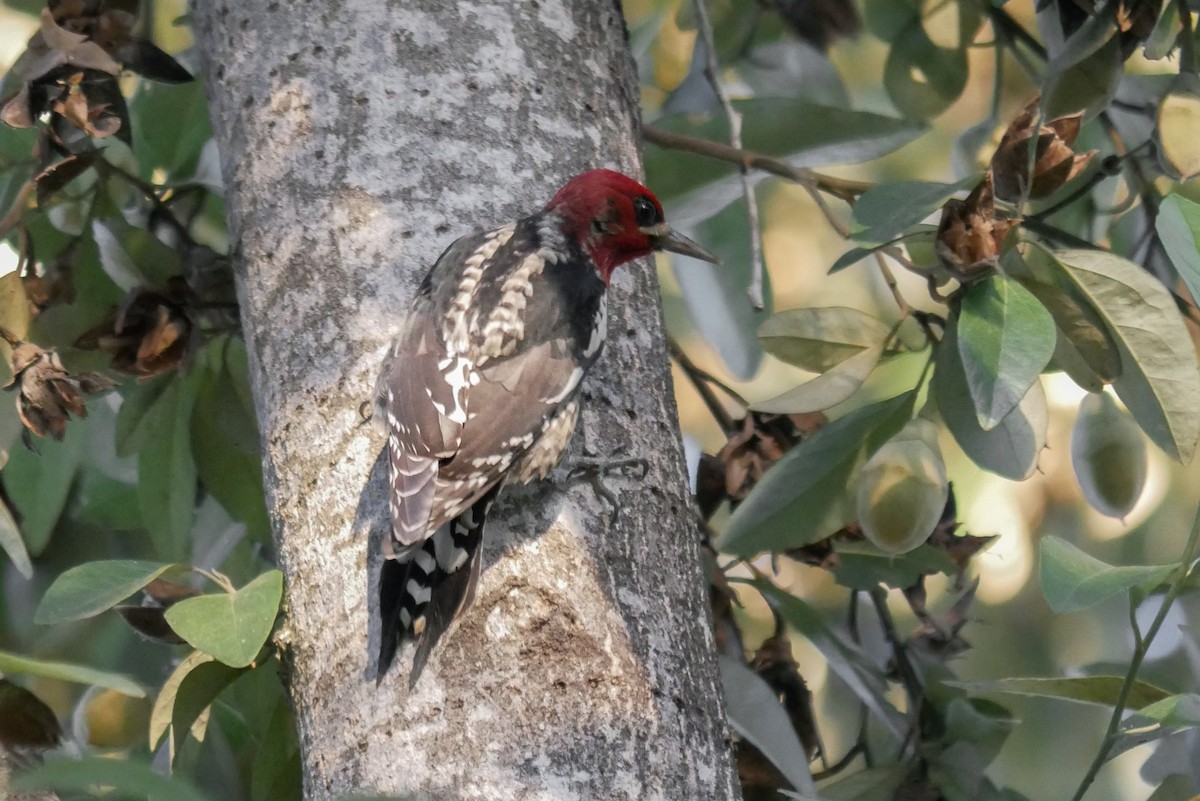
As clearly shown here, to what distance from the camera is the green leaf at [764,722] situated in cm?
261

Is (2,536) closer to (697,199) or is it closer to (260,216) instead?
(260,216)

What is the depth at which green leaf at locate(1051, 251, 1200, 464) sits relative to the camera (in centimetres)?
225

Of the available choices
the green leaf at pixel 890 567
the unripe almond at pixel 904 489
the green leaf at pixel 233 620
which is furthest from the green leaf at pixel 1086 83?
the green leaf at pixel 233 620

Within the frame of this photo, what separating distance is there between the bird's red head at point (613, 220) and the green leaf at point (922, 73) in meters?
0.77

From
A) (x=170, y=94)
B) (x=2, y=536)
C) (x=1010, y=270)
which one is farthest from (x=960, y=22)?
(x=2, y=536)

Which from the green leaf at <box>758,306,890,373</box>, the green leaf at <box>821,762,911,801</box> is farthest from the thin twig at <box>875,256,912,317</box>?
the green leaf at <box>821,762,911,801</box>

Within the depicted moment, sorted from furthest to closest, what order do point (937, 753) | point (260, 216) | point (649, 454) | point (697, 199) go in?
point (697, 199)
point (937, 753)
point (260, 216)
point (649, 454)

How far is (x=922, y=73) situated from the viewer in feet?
10.9

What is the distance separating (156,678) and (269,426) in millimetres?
1724

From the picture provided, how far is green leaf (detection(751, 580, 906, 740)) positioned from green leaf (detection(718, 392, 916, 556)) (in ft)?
1.32

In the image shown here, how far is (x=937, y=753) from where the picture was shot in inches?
110

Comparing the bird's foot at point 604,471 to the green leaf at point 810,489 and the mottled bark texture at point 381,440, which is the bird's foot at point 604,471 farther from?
the green leaf at point 810,489

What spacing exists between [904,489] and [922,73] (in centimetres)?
140

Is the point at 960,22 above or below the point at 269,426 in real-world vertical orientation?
above
